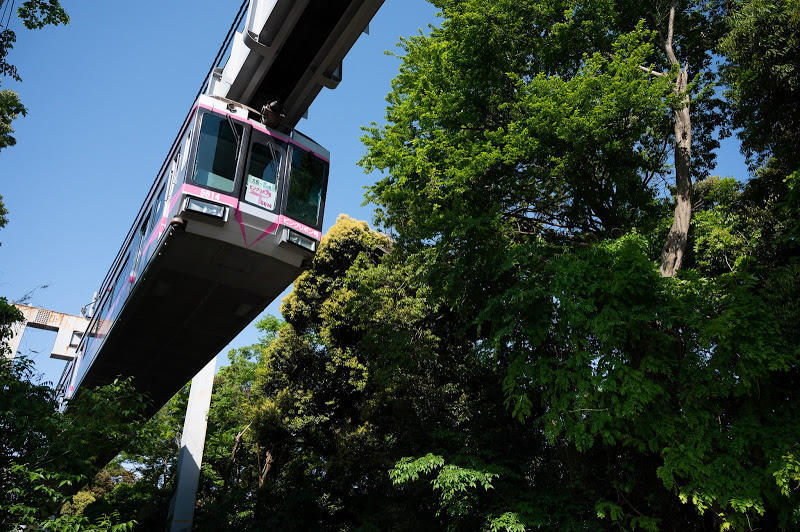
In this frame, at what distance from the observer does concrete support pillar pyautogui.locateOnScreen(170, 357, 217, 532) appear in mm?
16281

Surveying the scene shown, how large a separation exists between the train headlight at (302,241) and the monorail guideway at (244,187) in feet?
0.06

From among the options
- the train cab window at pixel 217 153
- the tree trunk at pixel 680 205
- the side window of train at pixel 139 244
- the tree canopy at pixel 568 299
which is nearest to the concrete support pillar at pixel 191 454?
the tree canopy at pixel 568 299

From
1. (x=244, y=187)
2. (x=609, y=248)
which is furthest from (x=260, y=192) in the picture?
(x=609, y=248)

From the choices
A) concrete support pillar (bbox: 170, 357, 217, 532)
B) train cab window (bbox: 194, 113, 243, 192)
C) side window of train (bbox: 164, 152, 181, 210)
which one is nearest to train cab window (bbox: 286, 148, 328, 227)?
train cab window (bbox: 194, 113, 243, 192)

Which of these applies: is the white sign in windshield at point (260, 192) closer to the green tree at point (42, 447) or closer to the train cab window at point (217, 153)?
the train cab window at point (217, 153)

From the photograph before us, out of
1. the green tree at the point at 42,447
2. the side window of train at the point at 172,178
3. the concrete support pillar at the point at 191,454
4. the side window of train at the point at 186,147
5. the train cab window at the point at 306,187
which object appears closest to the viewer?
the green tree at the point at 42,447

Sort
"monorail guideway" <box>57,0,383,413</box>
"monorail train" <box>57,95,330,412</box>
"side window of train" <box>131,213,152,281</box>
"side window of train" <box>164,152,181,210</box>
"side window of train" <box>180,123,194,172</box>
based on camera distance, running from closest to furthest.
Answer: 1. "monorail guideway" <box>57,0,383,413</box>
2. "monorail train" <box>57,95,330,412</box>
3. "side window of train" <box>180,123,194,172</box>
4. "side window of train" <box>164,152,181,210</box>
5. "side window of train" <box>131,213,152,281</box>

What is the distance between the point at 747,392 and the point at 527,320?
366 centimetres

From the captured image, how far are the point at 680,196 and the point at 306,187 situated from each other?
7.57 metres

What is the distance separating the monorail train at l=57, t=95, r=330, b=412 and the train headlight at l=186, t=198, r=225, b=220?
15mm

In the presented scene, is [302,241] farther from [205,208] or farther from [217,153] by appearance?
[217,153]

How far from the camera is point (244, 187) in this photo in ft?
28.7

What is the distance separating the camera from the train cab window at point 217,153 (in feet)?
27.8

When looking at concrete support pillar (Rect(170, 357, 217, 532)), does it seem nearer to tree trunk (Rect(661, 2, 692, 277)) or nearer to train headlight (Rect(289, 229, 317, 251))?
train headlight (Rect(289, 229, 317, 251))
